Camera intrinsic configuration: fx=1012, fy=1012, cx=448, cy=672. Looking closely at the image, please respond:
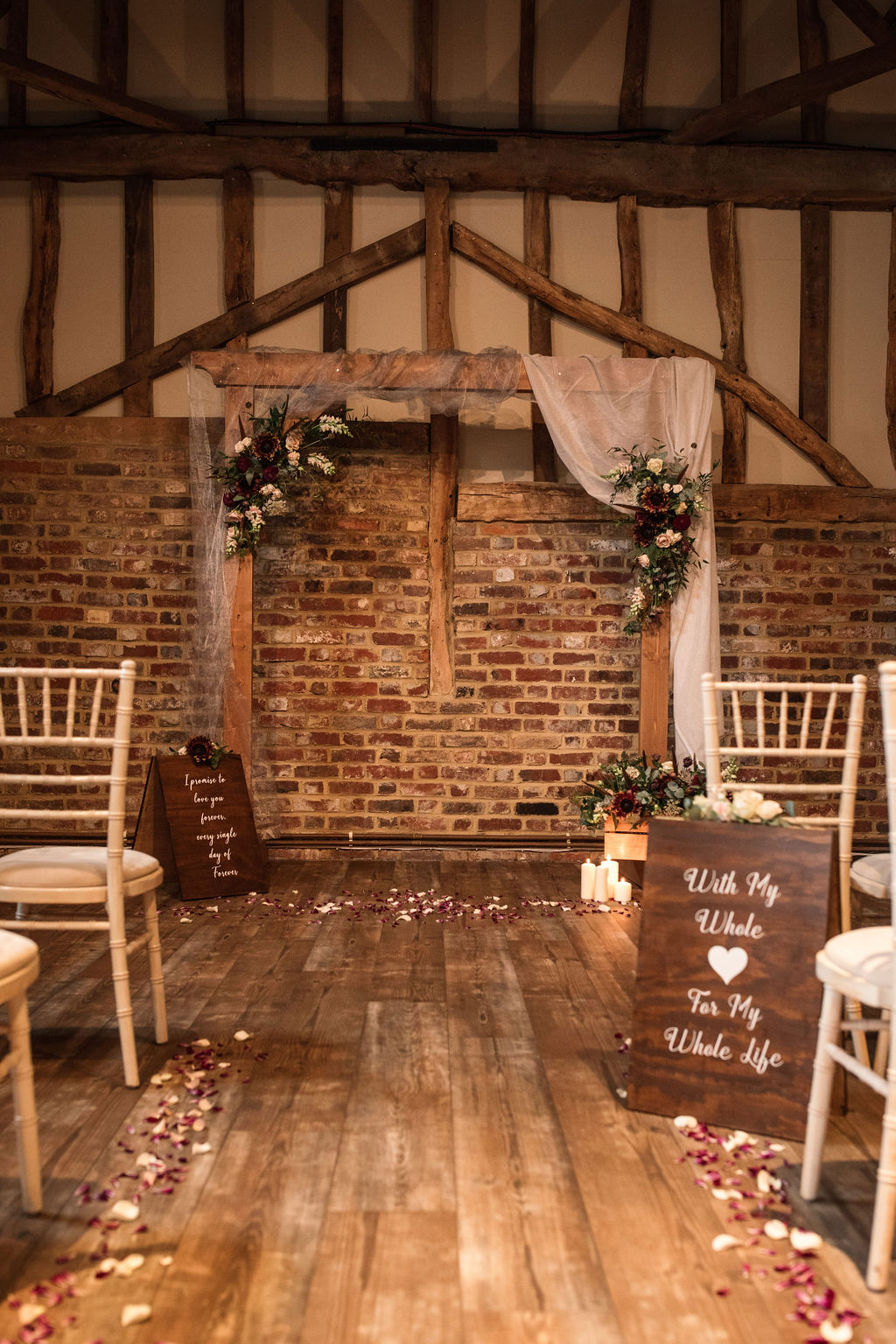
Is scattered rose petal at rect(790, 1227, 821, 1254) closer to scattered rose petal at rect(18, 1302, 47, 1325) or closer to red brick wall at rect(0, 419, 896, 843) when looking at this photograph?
scattered rose petal at rect(18, 1302, 47, 1325)

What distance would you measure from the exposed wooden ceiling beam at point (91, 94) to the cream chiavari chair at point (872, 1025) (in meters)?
4.84

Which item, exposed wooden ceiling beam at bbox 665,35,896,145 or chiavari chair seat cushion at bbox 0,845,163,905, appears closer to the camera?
chiavari chair seat cushion at bbox 0,845,163,905

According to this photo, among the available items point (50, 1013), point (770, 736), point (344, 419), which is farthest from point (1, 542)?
point (770, 736)

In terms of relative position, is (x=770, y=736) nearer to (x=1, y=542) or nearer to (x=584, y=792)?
(x=584, y=792)

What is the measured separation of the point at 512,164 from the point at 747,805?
4344 millimetres

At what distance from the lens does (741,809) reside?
229 centimetres

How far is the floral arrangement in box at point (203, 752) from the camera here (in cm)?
452

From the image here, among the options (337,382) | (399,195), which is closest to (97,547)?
(337,382)

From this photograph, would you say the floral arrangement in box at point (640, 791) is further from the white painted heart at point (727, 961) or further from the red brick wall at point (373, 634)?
the white painted heart at point (727, 961)

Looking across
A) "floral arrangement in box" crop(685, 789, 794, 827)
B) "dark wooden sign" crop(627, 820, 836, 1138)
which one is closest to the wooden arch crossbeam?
"floral arrangement in box" crop(685, 789, 794, 827)

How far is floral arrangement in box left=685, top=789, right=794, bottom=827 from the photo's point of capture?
229cm

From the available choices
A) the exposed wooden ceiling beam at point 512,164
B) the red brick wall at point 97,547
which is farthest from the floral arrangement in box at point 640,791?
the exposed wooden ceiling beam at point 512,164

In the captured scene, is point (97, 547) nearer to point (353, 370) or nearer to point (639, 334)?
point (353, 370)

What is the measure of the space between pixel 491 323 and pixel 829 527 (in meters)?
2.12
